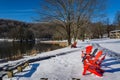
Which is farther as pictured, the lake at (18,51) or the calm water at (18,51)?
the calm water at (18,51)

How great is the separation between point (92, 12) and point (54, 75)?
26629 millimetres

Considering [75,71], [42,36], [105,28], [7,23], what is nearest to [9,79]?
[75,71]

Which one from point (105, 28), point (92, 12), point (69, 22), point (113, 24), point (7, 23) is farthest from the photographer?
point (7, 23)

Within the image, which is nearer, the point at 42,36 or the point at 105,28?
the point at 105,28

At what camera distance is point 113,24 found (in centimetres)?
10775

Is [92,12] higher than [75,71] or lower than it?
higher

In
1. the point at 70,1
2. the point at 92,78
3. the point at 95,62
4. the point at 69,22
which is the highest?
the point at 70,1

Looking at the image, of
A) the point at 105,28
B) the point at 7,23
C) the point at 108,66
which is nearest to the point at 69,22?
the point at 108,66

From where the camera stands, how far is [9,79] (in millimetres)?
8336

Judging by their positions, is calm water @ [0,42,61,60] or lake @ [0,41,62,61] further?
calm water @ [0,42,61,60]

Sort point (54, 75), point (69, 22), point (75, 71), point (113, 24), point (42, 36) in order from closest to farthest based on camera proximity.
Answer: point (54, 75) < point (75, 71) < point (69, 22) < point (113, 24) < point (42, 36)

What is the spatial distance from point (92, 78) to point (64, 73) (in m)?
1.49

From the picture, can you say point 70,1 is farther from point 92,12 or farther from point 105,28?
point 105,28

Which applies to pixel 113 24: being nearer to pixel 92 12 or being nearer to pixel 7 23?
pixel 92 12
